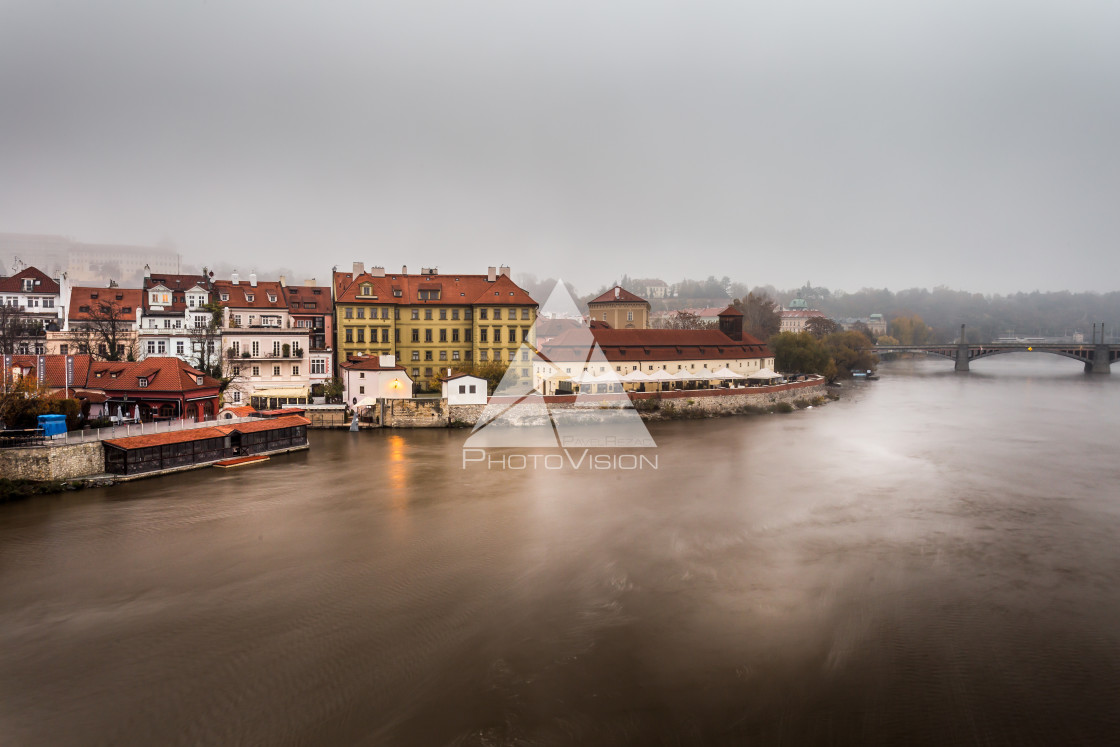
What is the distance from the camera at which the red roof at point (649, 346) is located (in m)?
29.3

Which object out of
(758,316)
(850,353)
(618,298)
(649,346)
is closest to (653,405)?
(649,346)

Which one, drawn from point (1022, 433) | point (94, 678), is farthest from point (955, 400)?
point (94, 678)

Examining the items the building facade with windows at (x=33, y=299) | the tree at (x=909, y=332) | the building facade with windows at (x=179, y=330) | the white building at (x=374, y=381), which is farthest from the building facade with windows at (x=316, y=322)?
the tree at (x=909, y=332)

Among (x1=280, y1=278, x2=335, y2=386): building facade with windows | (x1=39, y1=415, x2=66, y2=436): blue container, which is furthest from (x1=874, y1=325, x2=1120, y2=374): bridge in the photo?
(x1=39, y1=415, x2=66, y2=436): blue container

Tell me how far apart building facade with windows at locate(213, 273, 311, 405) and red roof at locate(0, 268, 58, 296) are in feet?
23.6

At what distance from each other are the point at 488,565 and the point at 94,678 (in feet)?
18.5

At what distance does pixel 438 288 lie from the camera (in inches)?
1186

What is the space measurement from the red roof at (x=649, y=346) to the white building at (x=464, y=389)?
15.8 feet

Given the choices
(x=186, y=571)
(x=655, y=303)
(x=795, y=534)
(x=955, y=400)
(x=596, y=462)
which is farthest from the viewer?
(x=655, y=303)

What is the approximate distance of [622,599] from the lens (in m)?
9.66

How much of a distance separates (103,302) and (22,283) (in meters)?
3.82

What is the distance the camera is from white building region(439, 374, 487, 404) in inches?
993

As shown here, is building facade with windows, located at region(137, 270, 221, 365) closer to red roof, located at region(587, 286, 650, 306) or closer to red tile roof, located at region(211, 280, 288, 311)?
Answer: red tile roof, located at region(211, 280, 288, 311)

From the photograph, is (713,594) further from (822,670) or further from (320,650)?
(320,650)
